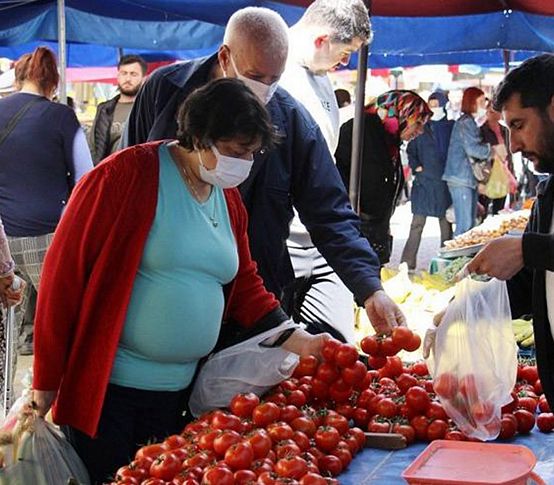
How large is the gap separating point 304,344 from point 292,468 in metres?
0.81

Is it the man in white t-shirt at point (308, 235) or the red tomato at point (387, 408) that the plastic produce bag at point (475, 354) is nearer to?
the red tomato at point (387, 408)

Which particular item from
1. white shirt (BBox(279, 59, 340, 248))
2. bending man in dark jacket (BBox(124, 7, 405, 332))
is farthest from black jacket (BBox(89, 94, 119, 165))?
bending man in dark jacket (BBox(124, 7, 405, 332))

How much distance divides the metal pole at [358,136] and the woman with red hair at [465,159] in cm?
543

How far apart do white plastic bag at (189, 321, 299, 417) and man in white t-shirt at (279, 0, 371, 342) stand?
1.24m

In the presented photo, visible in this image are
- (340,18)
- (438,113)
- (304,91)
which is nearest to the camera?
(340,18)

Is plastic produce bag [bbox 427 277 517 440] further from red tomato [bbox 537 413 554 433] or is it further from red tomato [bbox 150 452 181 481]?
red tomato [bbox 150 452 181 481]

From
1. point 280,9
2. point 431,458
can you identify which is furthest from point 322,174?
point 280,9

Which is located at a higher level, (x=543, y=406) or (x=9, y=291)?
(x=9, y=291)

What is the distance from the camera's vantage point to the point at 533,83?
2.64 metres

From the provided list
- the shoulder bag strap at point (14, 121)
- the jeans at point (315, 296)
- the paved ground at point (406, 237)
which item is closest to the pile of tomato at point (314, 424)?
the jeans at point (315, 296)

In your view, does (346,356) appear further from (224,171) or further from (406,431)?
(224,171)

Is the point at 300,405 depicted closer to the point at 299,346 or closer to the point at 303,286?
the point at 299,346

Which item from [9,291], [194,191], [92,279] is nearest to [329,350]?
[194,191]

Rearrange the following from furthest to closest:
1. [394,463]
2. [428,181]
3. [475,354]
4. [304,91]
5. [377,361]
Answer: [428,181]
[304,91]
[377,361]
[475,354]
[394,463]
